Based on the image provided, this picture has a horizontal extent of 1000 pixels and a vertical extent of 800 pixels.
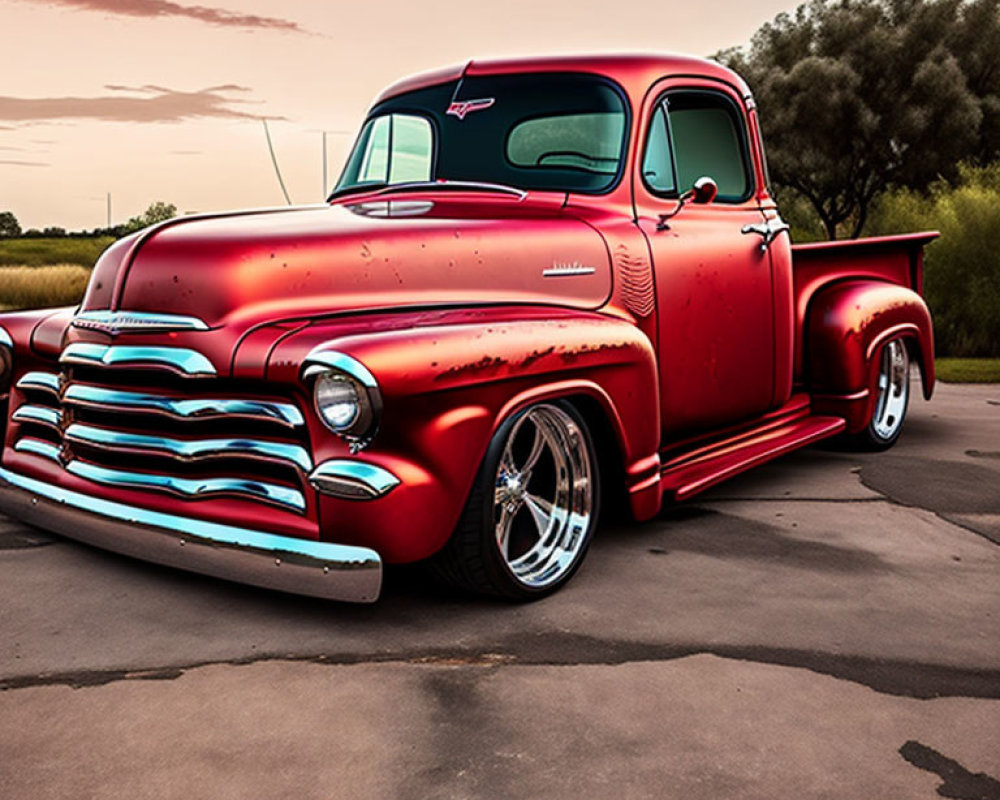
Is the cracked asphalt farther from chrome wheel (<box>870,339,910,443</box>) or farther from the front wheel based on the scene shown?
chrome wheel (<box>870,339,910,443</box>)

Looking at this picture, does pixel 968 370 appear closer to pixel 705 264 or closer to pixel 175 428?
pixel 705 264

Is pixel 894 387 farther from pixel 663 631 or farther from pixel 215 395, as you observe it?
pixel 215 395

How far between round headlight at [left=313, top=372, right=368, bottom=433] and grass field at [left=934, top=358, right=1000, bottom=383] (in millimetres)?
7719

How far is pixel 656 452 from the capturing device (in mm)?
4039

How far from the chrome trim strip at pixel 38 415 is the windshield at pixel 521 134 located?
1.67 metres

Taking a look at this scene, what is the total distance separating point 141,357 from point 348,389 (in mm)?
748

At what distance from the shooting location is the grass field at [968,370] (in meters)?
9.51

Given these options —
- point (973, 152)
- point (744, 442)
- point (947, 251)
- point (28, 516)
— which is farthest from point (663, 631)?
point (973, 152)

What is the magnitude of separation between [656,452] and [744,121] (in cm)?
188

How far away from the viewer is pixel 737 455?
4.73 meters

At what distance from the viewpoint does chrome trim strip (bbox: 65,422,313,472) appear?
3088 millimetres

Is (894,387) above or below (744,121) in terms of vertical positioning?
below

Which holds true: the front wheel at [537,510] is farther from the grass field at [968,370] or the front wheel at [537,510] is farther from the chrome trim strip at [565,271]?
the grass field at [968,370]

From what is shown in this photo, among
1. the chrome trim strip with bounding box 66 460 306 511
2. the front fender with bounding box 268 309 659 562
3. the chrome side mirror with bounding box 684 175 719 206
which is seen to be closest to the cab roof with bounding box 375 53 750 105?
the chrome side mirror with bounding box 684 175 719 206
